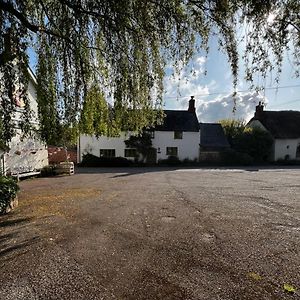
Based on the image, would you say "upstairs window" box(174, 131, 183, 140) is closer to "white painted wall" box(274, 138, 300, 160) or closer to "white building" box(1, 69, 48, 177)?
"white painted wall" box(274, 138, 300, 160)

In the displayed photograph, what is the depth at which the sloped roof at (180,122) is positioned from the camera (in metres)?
33.0

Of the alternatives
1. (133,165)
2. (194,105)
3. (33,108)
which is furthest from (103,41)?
(194,105)

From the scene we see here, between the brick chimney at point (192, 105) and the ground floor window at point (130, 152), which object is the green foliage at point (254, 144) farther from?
the ground floor window at point (130, 152)

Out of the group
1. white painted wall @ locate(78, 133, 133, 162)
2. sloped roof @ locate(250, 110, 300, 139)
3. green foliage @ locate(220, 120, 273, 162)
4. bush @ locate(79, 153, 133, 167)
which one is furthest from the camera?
sloped roof @ locate(250, 110, 300, 139)

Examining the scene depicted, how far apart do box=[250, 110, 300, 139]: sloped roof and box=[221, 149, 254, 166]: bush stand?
248 inches

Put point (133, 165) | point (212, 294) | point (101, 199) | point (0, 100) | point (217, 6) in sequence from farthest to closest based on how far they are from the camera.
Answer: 1. point (133, 165)
2. point (101, 199)
3. point (0, 100)
4. point (217, 6)
5. point (212, 294)

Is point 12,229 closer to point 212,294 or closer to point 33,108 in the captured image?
point 33,108

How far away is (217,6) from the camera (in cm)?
499

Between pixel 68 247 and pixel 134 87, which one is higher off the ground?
pixel 134 87

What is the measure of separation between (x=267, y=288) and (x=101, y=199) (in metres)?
7.06

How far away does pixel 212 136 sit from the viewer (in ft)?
121

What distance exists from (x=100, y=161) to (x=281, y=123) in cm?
2534

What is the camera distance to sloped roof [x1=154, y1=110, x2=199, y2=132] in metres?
33.0

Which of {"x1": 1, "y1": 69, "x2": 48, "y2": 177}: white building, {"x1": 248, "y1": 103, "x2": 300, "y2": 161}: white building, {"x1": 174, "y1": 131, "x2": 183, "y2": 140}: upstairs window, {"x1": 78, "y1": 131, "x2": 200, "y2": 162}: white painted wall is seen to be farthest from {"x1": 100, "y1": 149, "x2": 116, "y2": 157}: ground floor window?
{"x1": 248, "y1": 103, "x2": 300, "y2": 161}: white building
